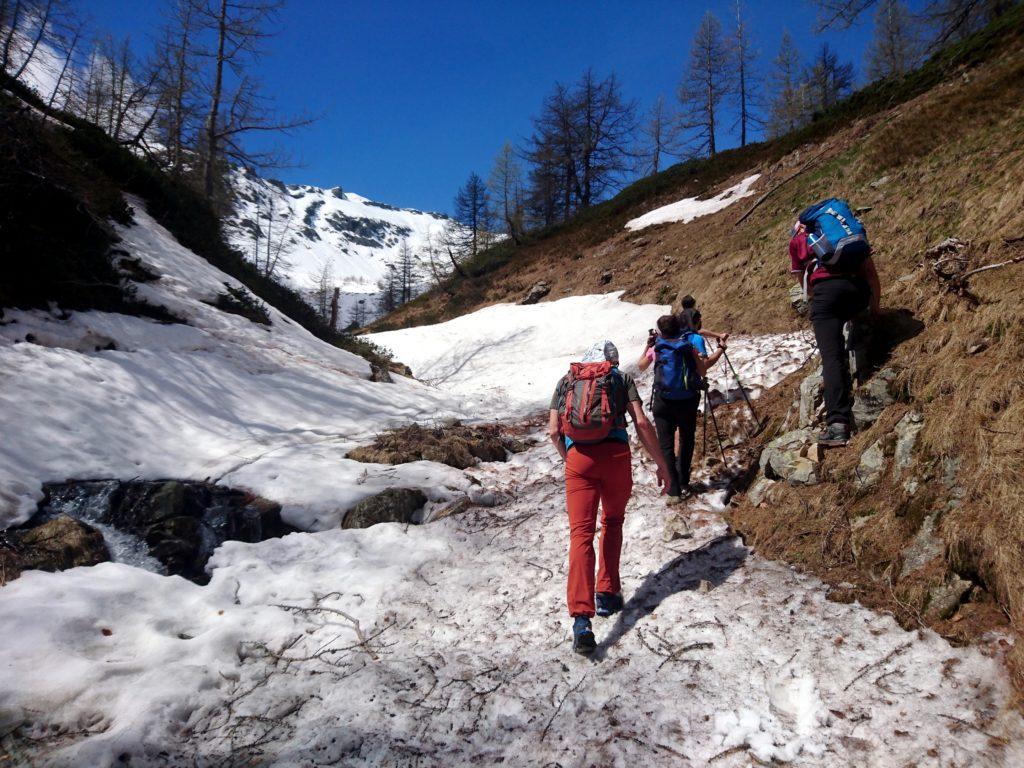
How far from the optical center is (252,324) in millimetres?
10719

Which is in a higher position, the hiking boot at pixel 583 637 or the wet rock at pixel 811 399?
the wet rock at pixel 811 399

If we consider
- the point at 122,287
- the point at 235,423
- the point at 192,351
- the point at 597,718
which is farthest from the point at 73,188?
the point at 597,718

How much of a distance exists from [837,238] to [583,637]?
3.90 metres

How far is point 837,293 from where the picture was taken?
425 centimetres

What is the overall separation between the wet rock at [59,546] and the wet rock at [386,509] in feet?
7.09

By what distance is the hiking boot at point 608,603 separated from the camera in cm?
364

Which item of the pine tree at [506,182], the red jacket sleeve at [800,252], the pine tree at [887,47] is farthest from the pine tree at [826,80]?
the red jacket sleeve at [800,252]

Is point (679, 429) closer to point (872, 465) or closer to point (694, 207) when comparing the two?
point (872, 465)

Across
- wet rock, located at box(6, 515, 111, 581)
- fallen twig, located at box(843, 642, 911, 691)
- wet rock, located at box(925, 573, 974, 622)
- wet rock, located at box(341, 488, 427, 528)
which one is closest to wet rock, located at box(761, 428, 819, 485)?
wet rock, located at box(925, 573, 974, 622)

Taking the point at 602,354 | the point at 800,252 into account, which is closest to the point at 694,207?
the point at 800,252

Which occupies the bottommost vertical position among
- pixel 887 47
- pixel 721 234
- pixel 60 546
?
pixel 60 546

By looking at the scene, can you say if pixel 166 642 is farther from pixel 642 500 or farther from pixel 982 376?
pixel 982 376

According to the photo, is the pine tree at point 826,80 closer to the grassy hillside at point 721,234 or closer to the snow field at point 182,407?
the grassy hillside at point 721,234

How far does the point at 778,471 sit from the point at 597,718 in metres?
3.00
